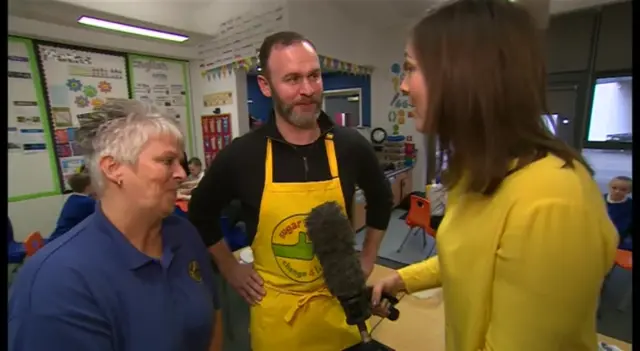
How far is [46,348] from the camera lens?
66 centimetres

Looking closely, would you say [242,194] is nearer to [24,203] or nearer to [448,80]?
[448,80]

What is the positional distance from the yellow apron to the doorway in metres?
4.34

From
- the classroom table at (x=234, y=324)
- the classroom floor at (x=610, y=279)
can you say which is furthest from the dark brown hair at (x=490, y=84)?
the classroom table at (x=234, y=324)

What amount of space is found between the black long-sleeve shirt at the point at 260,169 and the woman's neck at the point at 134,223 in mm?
271

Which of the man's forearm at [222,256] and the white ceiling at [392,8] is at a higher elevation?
the white ceiling at [392,8]

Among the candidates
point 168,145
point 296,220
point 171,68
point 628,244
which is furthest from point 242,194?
point 171,68

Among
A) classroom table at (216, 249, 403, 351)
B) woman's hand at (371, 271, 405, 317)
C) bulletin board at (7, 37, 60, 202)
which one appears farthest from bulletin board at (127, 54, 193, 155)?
woman's hand at (371, 271, 405, 317)

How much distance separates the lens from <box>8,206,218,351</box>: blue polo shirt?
26.3 inches

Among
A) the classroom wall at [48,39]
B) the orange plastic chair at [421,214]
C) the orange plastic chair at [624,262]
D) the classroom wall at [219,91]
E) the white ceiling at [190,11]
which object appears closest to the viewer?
the orange plastic chair at [624,262]

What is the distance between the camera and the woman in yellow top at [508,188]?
48cm

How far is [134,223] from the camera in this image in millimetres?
833

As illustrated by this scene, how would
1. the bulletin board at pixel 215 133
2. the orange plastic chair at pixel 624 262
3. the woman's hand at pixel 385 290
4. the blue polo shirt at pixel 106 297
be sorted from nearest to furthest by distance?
the blue polo shirt at pixel 106 297 < the woman's hand at pixel 385 290 < the orange plastic chair at pixel 624 262 < the bulletin board at pixel 215 133

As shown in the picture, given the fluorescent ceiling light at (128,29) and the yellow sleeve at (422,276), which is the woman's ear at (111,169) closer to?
the yellow sleeve at (422,276)

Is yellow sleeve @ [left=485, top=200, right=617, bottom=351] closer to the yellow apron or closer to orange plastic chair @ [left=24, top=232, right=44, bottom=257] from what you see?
the yellow apron
